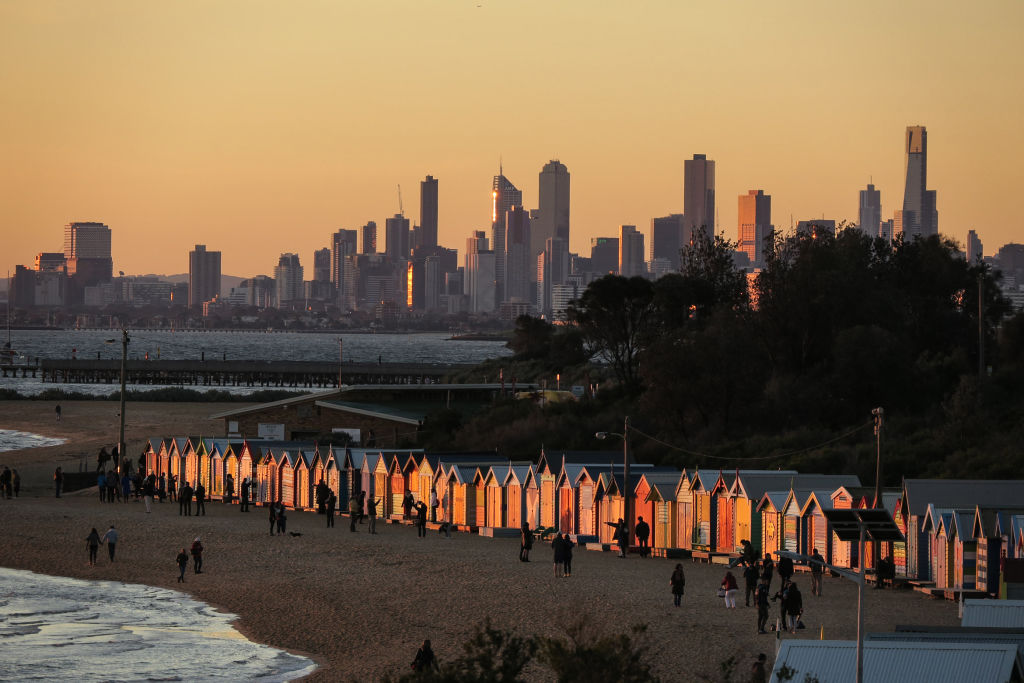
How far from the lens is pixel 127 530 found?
127 feet

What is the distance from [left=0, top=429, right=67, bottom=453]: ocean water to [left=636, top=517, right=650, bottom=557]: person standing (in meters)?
40.2

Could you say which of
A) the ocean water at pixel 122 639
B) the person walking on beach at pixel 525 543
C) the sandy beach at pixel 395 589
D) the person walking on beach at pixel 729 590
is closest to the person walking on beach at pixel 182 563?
the sandy beach at pixel 395 589

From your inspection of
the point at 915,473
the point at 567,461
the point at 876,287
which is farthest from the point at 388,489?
the point at 876,287

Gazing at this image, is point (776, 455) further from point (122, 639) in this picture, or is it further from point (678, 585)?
point (122, 639)

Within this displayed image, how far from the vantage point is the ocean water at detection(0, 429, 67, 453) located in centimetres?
6706

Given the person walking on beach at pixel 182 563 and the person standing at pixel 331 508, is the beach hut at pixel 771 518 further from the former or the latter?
the person standing at pixel 331 508

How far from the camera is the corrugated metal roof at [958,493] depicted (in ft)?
93.3

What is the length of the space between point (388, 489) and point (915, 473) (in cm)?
1585

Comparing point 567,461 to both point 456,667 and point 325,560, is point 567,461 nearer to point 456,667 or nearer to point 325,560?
point 325,560

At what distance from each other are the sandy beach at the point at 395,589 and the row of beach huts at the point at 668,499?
2.85 ft

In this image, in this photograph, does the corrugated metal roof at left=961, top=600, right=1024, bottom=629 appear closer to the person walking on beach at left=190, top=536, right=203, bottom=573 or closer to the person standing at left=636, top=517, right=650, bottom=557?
the person standing at left=636, top=517, right=650, bottom=557

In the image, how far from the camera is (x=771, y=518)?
31125 millimetres

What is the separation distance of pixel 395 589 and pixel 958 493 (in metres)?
11.8

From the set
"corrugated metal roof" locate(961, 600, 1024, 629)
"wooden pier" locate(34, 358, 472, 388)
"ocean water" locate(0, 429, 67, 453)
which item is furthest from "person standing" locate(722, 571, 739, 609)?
"wooden pier" locate(34, 358, 472, 388)
